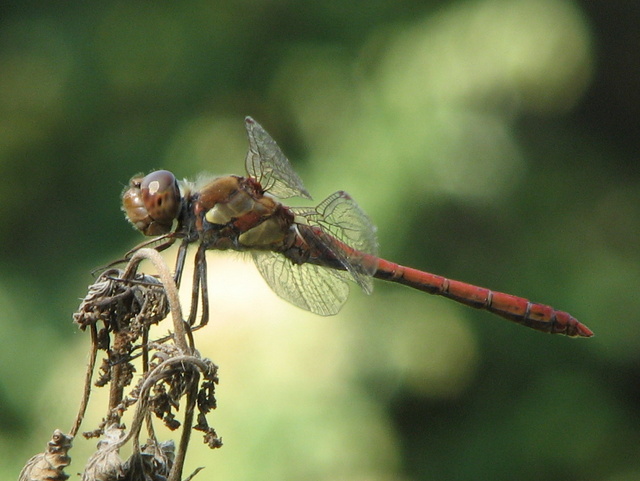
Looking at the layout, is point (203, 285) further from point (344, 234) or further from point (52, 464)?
point (52, 464)

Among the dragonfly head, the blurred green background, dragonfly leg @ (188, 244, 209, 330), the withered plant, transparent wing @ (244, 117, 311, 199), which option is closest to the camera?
the withered plant

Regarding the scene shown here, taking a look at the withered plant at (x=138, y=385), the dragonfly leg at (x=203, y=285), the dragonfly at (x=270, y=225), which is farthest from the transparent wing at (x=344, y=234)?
the withered plant at (x=138, y=385)

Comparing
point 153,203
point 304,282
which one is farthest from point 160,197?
point 304,282

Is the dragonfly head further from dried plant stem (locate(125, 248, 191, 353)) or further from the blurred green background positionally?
the blurred green background

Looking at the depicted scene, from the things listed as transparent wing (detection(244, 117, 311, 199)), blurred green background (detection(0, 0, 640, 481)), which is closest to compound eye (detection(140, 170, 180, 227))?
transparent wing (detection(244, 117, 311, 199))

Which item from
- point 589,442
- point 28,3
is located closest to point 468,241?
point 589,442

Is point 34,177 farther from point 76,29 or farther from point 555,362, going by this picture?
point 555,362

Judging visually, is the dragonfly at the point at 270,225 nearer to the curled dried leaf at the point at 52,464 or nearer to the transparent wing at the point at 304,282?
the transparent wing at the point at 304,282
